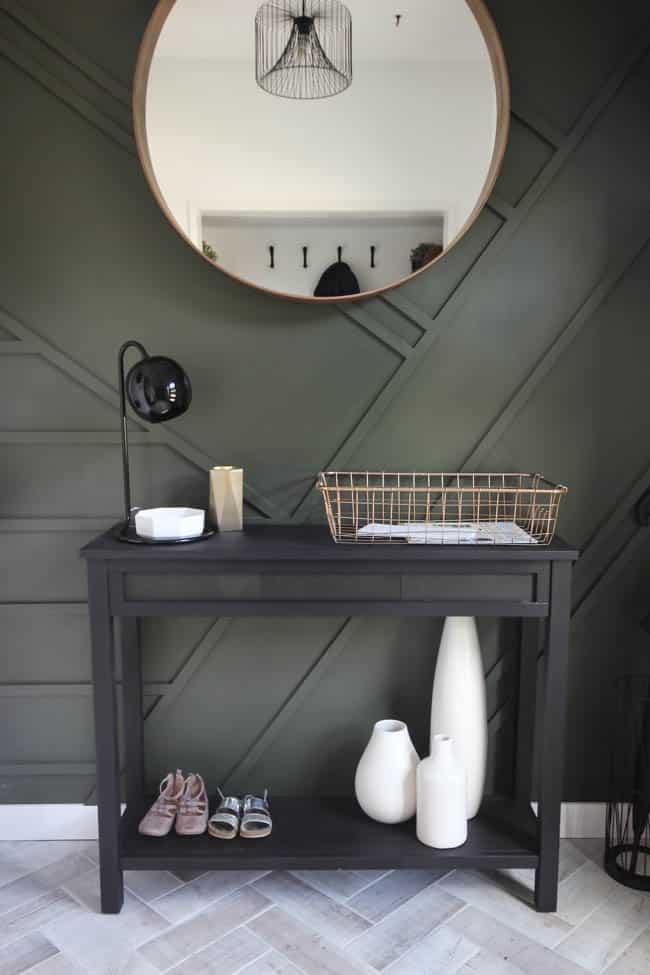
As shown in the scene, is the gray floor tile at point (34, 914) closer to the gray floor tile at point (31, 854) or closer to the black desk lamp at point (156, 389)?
the gray floor tile at point (31, 854)

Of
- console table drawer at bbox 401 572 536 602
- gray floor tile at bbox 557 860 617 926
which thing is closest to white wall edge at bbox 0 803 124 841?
console table drawer at bbox 401 572 536 602

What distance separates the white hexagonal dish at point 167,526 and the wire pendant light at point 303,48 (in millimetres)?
1029

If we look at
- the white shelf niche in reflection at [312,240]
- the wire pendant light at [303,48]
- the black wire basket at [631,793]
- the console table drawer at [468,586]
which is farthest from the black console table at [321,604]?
the wire pendant light at [303,48]

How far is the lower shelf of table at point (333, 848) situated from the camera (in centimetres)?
183

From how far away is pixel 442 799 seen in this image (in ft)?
6.02

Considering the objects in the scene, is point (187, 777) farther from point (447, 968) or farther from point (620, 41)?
point (620, 41)

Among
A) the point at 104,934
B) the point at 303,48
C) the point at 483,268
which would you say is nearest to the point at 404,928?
the point at 104,934

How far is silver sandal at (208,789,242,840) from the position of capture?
191 cm

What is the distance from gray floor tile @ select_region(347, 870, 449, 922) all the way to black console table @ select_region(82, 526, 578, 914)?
0.13 m

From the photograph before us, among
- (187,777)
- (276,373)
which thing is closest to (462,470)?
(276,373)

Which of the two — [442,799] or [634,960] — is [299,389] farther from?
[634,960]

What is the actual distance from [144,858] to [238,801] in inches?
11.2

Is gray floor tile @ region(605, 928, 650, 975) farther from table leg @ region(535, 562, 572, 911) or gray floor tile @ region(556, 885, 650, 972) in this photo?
table leg @ region(535, 562, 572, 911)

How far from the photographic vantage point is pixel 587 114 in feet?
6.35
